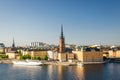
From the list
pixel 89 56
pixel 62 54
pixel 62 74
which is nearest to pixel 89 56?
pixel 89 56

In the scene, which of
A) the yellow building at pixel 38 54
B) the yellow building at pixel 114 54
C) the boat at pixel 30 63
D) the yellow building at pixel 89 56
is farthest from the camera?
the yellow building at pixel 114 54

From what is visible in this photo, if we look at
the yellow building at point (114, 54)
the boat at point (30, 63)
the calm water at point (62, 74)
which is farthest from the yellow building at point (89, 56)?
the calm water at point (62, 74)

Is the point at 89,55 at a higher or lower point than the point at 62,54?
lower

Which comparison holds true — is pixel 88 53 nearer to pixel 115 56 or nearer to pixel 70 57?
pixel 70 57

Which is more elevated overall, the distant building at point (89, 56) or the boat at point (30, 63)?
the distant building at point (89, 56)

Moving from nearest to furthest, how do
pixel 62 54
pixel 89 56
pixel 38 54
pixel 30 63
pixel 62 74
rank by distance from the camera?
pixel 62 74
pixel 30 63
pixel 89 56
pixel 62 54
pixel 38 54

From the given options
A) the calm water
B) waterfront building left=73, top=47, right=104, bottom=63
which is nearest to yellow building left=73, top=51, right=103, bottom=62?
waterfront building left=73, top=47, right=104, bottom=63

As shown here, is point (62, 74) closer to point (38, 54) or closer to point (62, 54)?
point (62, 54)

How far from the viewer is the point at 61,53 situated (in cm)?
4600

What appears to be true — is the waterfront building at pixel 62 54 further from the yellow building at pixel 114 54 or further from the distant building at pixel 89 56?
the yellow building at pixel 114 54

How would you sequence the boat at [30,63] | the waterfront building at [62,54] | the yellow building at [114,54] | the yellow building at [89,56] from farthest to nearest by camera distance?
the yellow building at [114,54], the waterfront building at [62,54], the yellow building at [89,56], the boat at [30,63]

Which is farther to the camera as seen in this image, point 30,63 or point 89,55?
point 89,55

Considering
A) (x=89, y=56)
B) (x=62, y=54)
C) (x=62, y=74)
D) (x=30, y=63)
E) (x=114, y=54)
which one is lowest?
(x=30, y=63)

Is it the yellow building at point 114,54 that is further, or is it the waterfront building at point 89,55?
the yellow building at point 114,54
